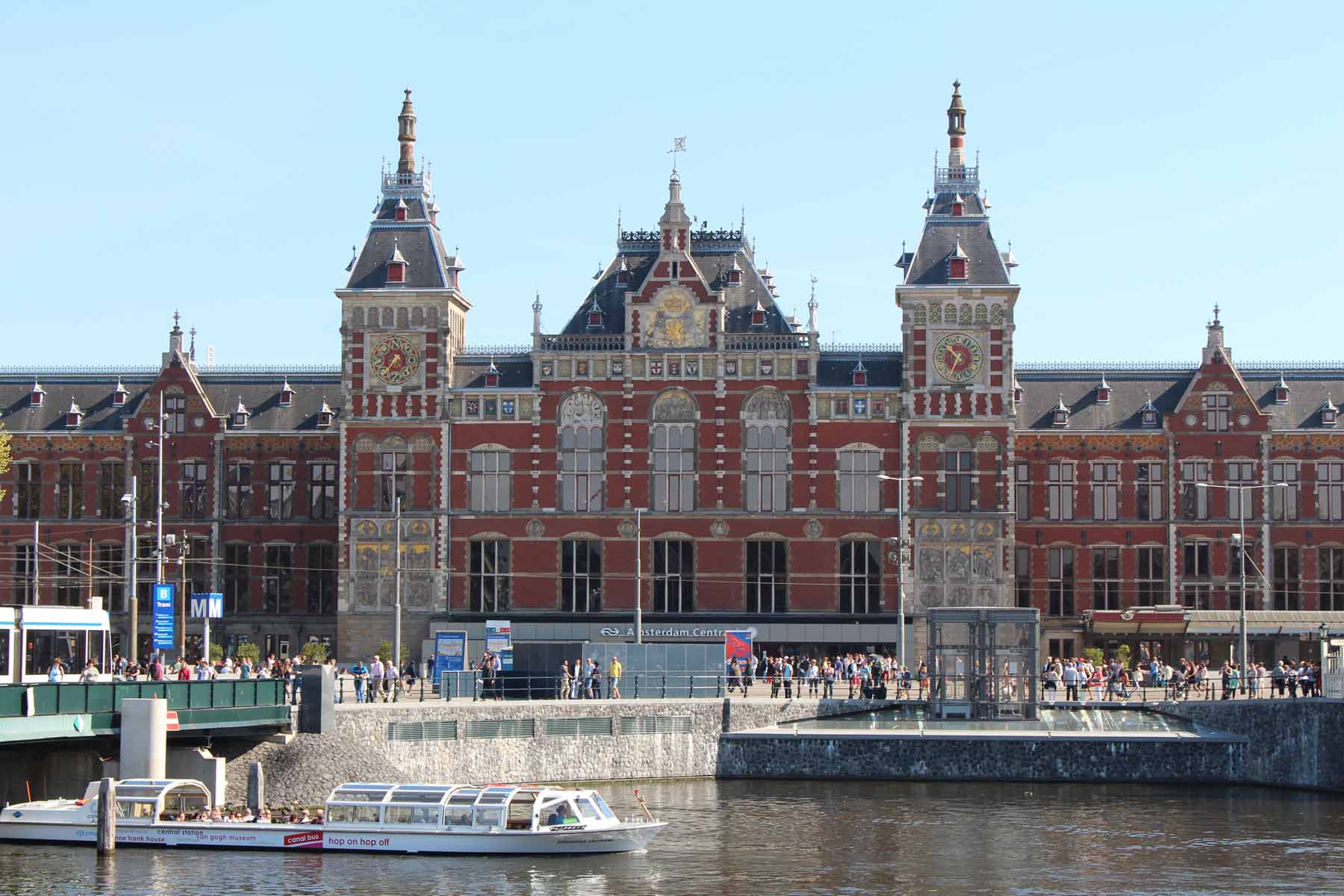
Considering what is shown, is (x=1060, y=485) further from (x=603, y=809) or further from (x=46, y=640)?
(x=46, y=640)

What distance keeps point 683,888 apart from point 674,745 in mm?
20783

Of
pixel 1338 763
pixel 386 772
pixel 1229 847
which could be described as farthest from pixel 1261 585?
pixel 386 772

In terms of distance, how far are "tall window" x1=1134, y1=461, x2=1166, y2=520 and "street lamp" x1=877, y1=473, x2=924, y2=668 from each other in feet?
34.6

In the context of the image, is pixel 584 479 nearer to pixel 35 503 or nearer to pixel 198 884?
pixel 35 503

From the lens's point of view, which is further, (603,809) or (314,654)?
(314,654)

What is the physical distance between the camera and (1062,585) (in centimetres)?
8894

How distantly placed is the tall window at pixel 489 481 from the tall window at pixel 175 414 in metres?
13.7

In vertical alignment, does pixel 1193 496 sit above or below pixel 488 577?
above

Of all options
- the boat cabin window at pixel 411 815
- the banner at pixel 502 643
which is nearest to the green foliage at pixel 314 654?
the banner at pixel 502 643

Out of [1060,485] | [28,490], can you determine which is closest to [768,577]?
[1060,485]

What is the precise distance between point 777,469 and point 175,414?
1056 inches

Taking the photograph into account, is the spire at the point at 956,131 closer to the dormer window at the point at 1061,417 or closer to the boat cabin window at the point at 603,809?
the dormer window at the point at 1061,417

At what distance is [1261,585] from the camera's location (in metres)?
87.7

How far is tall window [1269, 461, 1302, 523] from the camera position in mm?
88438
